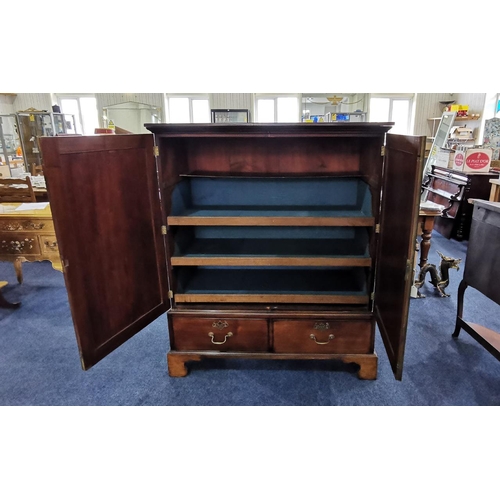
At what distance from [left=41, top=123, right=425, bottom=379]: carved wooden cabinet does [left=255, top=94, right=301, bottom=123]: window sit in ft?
21.0

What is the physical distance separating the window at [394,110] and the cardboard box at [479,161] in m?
4.31

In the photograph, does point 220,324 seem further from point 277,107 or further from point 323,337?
point 277,107

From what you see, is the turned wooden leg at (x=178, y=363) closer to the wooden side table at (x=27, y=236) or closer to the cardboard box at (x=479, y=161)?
the wooden side table at (x=27, y=236)

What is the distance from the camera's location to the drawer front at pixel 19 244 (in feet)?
8.25

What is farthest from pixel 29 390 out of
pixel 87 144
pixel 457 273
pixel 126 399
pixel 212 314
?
pixel 457 273

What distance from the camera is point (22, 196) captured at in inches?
121

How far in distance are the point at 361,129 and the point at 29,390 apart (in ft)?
6.45

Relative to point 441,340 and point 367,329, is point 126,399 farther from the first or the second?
point 441,340

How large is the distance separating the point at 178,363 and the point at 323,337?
2.44 ft

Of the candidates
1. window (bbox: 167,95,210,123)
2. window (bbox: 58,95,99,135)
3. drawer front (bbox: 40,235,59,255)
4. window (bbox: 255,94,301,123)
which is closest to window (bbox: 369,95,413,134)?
window (bbox: 255,94,301,123)

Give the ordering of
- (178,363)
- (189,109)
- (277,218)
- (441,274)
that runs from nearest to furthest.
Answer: (277,218) < (178,363) < (441,274) < (189,109)

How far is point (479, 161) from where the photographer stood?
13.5 ft

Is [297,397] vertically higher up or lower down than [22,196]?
lower down

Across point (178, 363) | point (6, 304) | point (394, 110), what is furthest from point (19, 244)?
point (394, 110)
